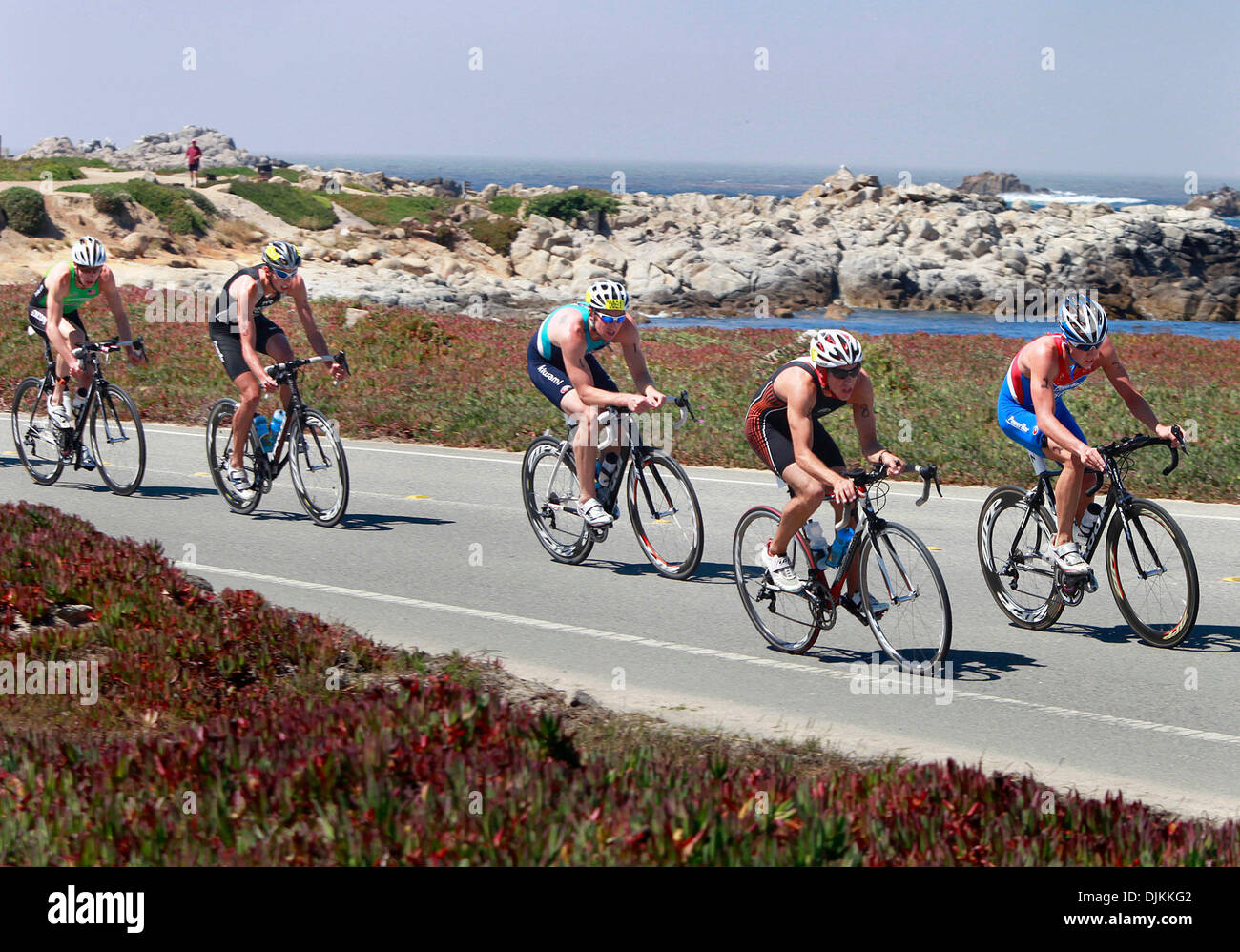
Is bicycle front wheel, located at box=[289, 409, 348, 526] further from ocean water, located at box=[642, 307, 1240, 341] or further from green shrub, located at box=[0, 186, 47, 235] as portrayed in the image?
green shrub, located at box=[0, 186, 47, 235]

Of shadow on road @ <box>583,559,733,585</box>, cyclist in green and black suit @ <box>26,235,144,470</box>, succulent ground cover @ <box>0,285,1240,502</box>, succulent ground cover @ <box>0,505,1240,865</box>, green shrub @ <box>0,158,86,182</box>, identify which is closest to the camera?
succulent ground cover @ <box>0,505,1240,865</box>

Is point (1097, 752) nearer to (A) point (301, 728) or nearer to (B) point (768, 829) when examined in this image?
(B) point (768, 829)

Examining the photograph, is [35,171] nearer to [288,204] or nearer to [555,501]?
[288,204]

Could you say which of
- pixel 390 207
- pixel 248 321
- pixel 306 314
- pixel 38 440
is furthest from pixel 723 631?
pixel 390 207

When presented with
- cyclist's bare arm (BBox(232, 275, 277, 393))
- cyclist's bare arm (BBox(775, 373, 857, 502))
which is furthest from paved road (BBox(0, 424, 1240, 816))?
cyclist's bare arm (BBox(232, 275, 277, 393))

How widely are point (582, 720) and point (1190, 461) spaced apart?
415 inches

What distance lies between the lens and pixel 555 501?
10.6 meters

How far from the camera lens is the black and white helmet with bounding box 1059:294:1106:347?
7.95m

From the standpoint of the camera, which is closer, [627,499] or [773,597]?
[773,597]

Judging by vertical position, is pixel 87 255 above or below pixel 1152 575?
above

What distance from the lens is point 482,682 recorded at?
6867 millimetres

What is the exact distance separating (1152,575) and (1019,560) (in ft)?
2.90

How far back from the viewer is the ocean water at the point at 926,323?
56.4 metres
